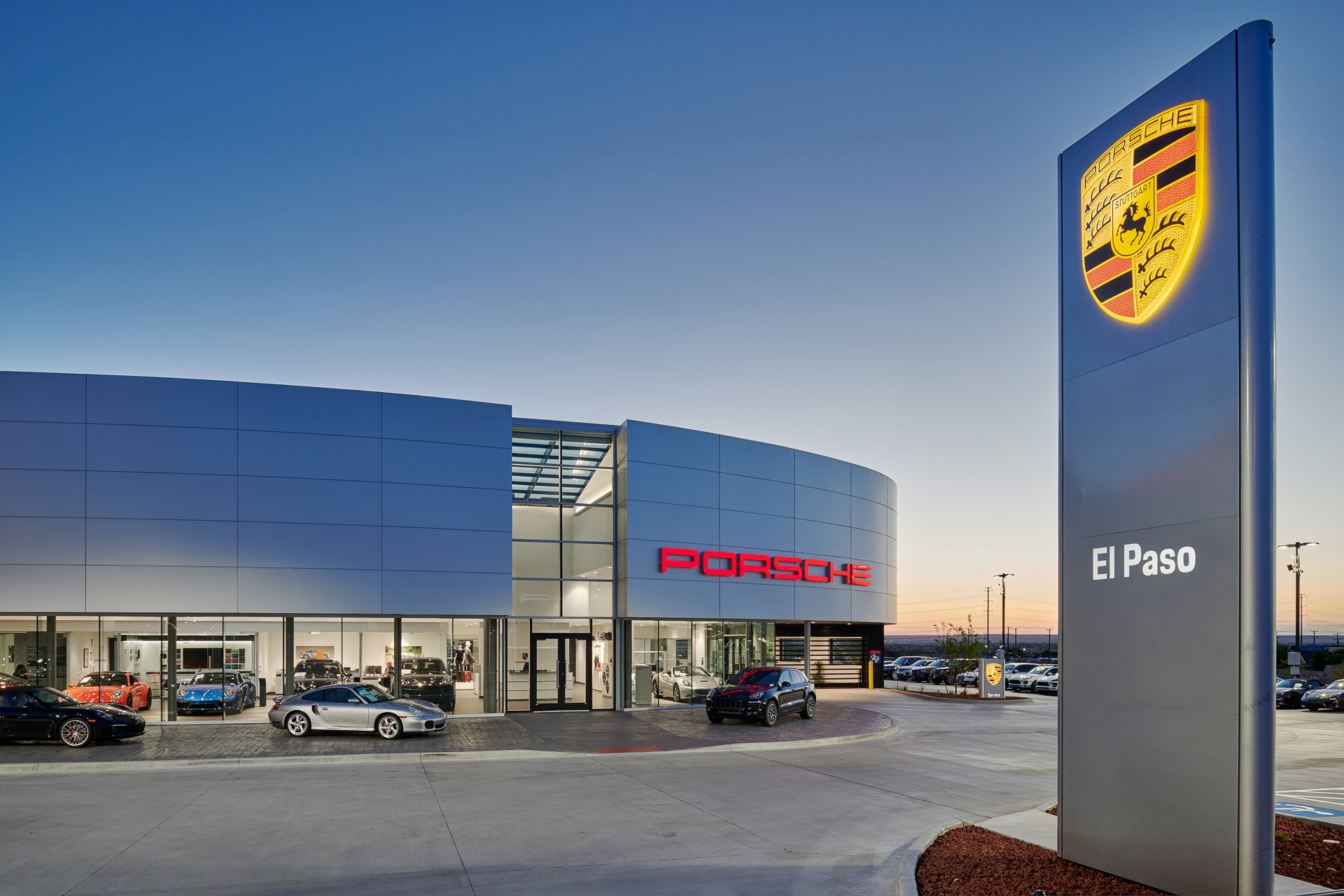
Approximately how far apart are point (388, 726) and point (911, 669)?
44.8 metres

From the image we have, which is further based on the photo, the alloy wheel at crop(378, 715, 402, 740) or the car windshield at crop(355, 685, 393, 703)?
the car windshield at crop(355, 685, 393, 703)

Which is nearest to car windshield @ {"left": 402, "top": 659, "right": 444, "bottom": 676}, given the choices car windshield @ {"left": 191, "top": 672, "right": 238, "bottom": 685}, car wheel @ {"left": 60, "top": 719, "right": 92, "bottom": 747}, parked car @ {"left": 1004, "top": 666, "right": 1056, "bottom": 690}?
car windshield @ {"left": 191, "top": 672, "right": 238, "bottom": 685}

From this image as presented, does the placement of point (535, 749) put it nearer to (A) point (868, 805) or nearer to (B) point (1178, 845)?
(A) point (868, 805)

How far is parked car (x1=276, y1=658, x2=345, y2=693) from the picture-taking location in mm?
26328

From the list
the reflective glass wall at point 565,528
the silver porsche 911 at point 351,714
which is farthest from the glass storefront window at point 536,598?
the silver porsche 911 at point 351,714

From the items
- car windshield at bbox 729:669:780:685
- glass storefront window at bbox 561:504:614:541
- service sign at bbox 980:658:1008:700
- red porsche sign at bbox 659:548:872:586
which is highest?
glass storefront window at bbox 561:504:614:541

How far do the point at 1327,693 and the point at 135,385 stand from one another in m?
44.8

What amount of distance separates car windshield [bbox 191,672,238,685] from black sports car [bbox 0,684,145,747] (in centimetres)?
478

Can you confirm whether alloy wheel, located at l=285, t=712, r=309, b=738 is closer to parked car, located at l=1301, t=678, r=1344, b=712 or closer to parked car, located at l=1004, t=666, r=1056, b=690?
parked car, located at l=1004, t=666, r=1056, b=690

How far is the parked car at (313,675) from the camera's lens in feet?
86.4

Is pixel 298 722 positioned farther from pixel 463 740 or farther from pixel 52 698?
pixel 52 698

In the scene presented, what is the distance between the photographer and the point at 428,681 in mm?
27672

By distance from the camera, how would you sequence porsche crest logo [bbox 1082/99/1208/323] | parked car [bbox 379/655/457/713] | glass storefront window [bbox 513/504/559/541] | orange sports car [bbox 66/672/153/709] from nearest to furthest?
porsche crest logo [bbox 1082/99/1208/323] < orange sports car [bbox 66/672/153/709] < parked car [bbox 379/655/457/713] < glass storefront window [bbox 513/504/559/541]

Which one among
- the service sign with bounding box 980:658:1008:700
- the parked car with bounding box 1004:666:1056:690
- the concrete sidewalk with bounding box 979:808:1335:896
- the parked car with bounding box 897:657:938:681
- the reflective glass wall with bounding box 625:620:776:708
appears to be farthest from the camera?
the parked car with bounding box 897:657:938:681
